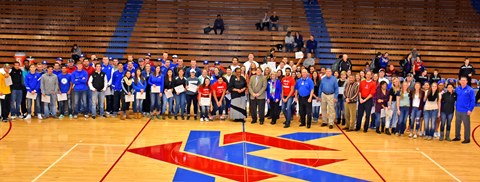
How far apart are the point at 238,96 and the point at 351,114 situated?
2.79 metres

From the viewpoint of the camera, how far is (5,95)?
12070 millimetres

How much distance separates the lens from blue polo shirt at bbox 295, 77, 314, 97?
475 inches

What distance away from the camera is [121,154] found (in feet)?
30.7

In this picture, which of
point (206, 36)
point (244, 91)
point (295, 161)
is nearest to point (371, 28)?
point (206, 36)

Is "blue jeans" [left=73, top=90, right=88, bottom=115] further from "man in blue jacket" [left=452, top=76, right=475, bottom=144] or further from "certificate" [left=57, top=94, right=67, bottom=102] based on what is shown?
"man in blue jacket" [left=452, top=76, right=475, bottom=144]

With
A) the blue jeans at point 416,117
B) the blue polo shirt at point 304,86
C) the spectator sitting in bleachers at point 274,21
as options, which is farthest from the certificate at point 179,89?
the spectator sitting in bleachers at point 274,21

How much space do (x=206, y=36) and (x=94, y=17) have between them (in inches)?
202

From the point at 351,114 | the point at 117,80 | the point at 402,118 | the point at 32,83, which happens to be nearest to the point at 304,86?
the point at 351,114

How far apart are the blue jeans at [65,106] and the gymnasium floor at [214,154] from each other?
16.7 inches

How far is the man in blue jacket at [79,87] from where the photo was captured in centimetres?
1252

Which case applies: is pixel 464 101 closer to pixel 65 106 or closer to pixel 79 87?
pixel 79 87

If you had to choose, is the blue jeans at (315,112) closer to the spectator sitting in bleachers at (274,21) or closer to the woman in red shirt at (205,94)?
the woman in red shirt at (205,94)

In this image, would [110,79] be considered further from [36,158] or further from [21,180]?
[21,180]

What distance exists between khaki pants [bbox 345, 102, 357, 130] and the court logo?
0.71m
